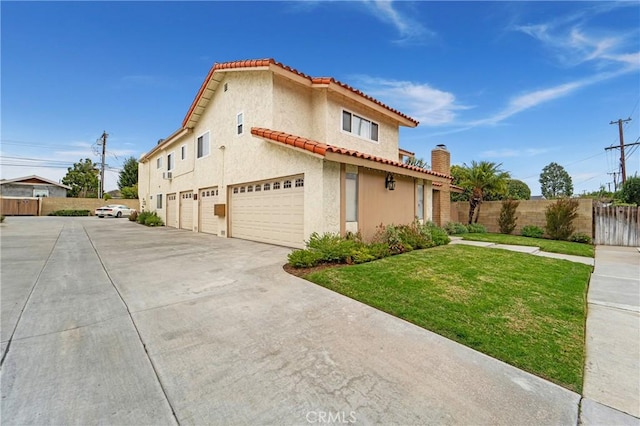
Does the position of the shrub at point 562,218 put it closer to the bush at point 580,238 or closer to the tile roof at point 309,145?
the bush at point 580,238

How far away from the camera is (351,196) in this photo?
909cm

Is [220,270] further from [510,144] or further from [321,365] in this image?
[510,144]

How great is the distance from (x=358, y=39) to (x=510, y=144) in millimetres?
15163

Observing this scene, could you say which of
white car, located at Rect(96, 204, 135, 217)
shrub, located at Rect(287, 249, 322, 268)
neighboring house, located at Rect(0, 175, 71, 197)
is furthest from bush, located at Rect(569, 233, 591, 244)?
neighboring house, located at Rect(0, 175, 71, 197)

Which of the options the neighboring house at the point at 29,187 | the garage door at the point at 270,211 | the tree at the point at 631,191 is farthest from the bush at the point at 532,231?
the neighboring house at the point at 29,187

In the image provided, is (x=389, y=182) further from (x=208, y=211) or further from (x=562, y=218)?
(x=208, y=211)

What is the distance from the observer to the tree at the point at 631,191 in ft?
63.7

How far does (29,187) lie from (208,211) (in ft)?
130

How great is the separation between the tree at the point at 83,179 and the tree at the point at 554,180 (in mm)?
83899

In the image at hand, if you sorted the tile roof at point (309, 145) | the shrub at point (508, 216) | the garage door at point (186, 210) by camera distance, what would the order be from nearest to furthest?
the tile roof at point (309, 145) → the shrub at point (508, 216) → the garage door at point (186, 210)

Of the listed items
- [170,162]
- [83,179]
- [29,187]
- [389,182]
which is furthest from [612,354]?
[83,179]

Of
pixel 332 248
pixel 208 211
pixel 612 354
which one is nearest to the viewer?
pixel 612 354

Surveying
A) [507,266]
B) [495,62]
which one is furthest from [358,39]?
[507,266]

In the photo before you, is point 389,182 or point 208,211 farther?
point 208,211
